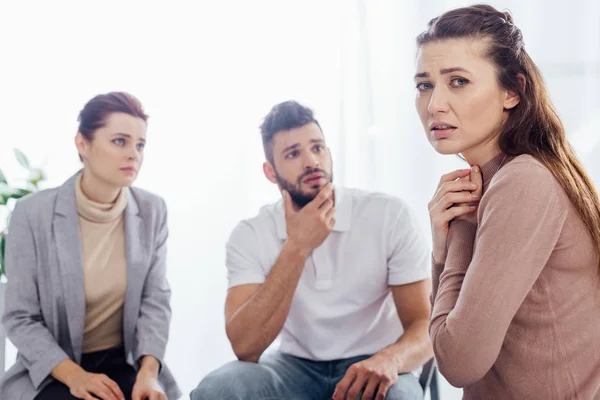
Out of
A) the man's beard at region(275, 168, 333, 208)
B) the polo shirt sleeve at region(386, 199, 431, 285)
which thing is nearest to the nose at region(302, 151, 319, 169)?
the man's beard at region(275, 168, 333, 208)

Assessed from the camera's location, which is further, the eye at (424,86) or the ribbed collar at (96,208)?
the ribbed collar at (96,208)

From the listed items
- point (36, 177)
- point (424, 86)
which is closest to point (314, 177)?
point (424, 86)

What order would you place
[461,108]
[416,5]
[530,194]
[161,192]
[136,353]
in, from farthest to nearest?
[161,192] < [416,5] < [136,353] < [461,108] < [530,194]

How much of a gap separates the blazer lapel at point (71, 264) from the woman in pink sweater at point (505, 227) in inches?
40.2

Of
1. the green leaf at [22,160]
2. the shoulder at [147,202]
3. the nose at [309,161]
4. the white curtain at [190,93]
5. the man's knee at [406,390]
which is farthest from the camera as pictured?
the white curtain at [190,93]

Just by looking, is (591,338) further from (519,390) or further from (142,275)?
(142,275)

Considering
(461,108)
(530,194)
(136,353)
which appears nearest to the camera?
(530,194)

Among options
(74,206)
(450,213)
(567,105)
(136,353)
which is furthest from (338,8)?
(450,213)

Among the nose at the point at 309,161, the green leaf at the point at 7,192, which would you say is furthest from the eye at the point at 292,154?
the green leaf at the point at 7,192

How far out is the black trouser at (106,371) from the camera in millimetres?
1675

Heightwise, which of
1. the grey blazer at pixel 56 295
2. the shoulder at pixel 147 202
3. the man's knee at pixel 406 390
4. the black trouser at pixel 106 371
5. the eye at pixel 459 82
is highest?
the eye at pixel 459 82

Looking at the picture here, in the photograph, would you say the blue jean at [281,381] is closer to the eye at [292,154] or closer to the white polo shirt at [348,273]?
the white polo shirt at [348,273]

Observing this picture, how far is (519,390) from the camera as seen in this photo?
1006 mm

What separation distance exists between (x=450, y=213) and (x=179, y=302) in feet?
5.52
